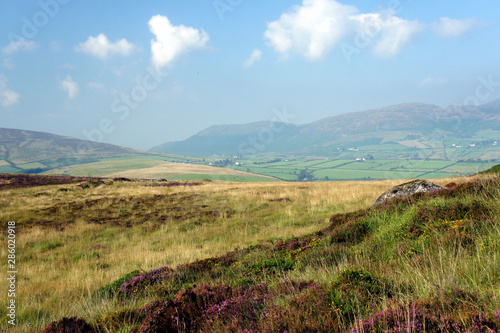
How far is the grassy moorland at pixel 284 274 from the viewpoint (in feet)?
9.45

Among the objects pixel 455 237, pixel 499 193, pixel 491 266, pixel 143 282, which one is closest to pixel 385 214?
pixel 499 193

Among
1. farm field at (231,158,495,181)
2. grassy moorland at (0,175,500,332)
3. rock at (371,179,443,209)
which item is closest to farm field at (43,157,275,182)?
farm field at (231,158,495,181)

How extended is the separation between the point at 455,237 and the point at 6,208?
2872 centimetres

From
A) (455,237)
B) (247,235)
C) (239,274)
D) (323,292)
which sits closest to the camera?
(323,292)

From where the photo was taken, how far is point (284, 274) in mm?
4965

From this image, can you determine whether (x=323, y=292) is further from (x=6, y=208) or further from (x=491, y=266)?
(x=6, y=208)

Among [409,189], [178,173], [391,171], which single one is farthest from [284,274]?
[391,171]

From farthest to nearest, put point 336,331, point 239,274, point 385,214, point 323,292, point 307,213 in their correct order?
point 307,213 → point 385,214 → point 239,274 → point 323,292 → point 336,331

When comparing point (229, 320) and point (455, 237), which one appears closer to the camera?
point (229, 320)

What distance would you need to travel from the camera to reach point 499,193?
6.53 m

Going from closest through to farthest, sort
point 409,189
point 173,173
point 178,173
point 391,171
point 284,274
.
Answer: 1. point 284,274
2. point 409,189
3. point 178,173
4. point 173,173
5. point 391,171

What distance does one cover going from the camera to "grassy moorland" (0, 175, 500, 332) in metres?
2.88

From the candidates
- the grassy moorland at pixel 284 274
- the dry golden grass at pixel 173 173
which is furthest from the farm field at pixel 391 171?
the grassy moorland at pixel 284 274

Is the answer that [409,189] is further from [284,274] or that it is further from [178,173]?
[178,173]
